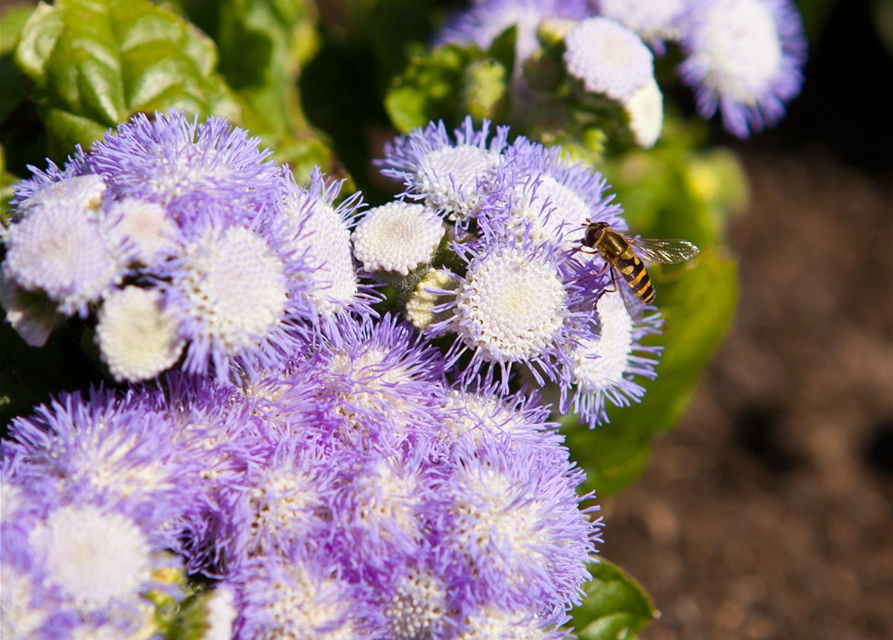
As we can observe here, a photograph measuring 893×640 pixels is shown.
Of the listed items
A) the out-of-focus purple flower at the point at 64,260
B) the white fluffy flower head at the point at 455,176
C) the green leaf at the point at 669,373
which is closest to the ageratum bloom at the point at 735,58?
the green leaf at the point at 669,373

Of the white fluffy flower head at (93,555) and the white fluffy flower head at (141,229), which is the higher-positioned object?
the white fluffy flower head at (141,229)

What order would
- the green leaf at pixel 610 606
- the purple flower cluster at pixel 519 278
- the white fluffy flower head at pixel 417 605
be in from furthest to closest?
the green leaf at pixel 610 606, the purple flower cluster at pixel 519 278, the white fluffy flower head at pixel 417 605

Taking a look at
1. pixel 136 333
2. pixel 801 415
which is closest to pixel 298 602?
pixel 136 333

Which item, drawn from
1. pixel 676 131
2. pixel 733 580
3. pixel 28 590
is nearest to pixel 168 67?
pixel 28 590

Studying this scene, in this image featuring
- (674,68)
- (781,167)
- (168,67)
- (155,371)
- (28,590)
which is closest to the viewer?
(28,590)

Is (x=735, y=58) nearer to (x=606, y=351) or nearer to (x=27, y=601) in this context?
(x=606, y=351)

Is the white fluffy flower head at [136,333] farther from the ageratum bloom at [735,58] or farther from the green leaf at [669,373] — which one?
the ageratum bloom at [735,58]

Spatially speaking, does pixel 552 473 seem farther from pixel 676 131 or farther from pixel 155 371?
pixel 676 131
